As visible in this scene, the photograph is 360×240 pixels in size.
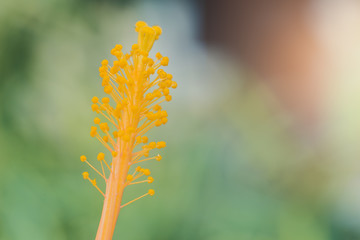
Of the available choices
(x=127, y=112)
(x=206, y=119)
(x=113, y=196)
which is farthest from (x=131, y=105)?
(x=206, y=119)

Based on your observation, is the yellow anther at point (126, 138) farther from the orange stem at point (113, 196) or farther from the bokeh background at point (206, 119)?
the bokeh background at point (206, 119)

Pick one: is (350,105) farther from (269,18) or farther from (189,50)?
(189,50)

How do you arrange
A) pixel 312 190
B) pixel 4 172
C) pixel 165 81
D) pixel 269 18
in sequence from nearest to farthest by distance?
pixel 165 81 → pixel 4 172 → pixel 312 190 → pixel 269 18

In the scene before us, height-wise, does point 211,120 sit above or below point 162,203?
above

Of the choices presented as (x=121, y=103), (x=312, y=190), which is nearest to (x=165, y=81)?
(x=121, y=103)

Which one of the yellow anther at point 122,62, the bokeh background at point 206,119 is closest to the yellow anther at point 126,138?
the yellow anther at point 122,62

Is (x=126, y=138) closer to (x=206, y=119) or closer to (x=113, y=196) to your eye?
(x=113, y=196)

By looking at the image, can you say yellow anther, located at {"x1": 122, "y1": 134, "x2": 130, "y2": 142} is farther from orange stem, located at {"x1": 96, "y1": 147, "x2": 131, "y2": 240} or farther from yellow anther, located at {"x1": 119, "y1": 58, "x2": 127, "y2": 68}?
yellow anther, located at {"x1": 119, "y1": 58, "x2": 127, "y2": 68}

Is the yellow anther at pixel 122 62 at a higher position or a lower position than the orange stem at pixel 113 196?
higher
